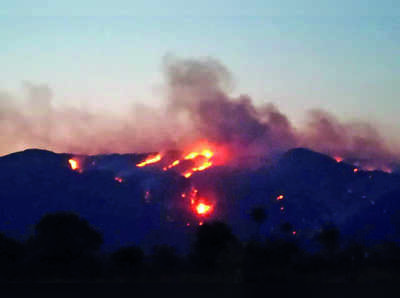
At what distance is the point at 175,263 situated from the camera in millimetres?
161125

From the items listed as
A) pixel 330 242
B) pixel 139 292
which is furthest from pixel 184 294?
pixel 330 242

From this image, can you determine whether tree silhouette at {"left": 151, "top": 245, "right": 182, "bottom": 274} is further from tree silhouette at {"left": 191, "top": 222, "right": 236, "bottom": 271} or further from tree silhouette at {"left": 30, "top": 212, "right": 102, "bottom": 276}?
tree silhouette at {"left": 30, "top": 212, "right": 102, "bottom": 276}

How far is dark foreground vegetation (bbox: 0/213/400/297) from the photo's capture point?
137 meters

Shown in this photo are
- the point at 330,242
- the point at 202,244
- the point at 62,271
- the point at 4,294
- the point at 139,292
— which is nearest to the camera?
the point at 4,294

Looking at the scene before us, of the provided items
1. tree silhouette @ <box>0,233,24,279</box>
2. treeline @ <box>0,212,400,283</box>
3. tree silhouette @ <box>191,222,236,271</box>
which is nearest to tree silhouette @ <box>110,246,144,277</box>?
treeline @ <box>0,212,400,283</box>

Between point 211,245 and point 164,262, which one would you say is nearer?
point 164,262

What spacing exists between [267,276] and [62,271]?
43.6m

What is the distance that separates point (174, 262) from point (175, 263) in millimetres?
921

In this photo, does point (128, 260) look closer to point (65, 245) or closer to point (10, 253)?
point (65, 245)

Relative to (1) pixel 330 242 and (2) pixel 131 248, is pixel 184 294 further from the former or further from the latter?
(1) pixel 330 242

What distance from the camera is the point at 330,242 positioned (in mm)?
185250

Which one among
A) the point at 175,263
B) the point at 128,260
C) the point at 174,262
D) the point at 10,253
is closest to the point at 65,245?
the point at 10,253

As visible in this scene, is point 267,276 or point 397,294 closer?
point 397,294

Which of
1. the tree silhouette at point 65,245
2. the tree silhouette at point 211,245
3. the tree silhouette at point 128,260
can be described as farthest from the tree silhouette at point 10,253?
the tree silhouette at point 211,245
